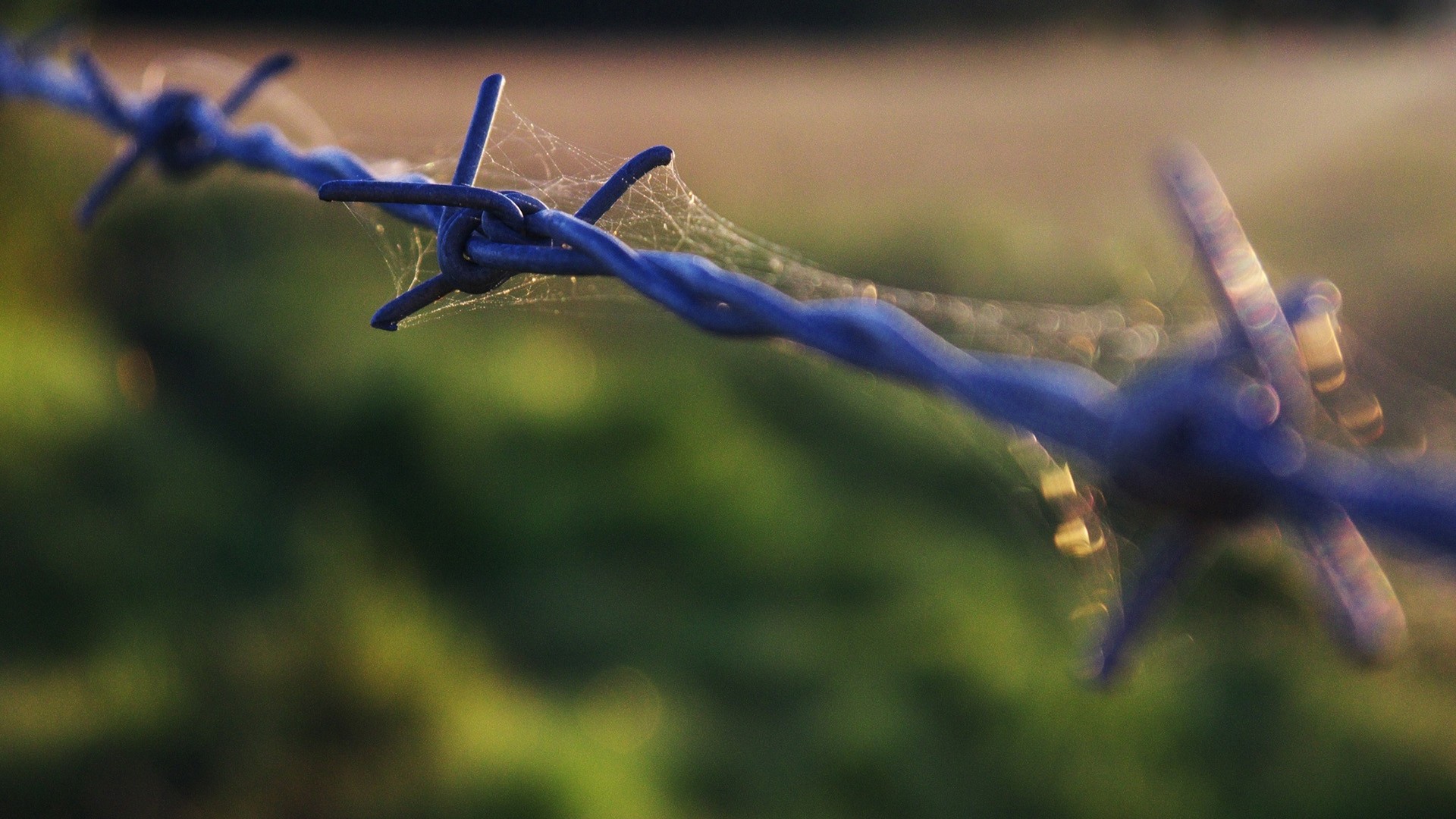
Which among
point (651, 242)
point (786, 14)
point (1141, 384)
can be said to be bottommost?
point (786, 14)

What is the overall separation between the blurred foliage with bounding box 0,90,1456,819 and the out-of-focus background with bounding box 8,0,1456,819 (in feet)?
0.05

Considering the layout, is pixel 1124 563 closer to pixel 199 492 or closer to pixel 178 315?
pixel 199 492

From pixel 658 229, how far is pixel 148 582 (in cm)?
309

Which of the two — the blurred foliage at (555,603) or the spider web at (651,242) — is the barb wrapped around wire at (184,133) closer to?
the spider web at (651,242)

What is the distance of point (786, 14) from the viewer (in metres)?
23.9

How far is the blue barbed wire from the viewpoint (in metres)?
0.66

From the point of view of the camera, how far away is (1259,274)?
3.10 ft

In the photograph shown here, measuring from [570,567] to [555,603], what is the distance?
194 mm

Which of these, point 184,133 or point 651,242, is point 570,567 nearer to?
point 184,133

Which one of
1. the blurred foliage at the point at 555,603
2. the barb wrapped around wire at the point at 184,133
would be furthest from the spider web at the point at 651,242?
the blurred foliage at the point at 555,603

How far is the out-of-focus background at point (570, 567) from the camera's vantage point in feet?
11.1

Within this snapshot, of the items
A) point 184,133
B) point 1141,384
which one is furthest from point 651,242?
point 1141,384

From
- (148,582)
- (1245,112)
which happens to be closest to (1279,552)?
(148,582)

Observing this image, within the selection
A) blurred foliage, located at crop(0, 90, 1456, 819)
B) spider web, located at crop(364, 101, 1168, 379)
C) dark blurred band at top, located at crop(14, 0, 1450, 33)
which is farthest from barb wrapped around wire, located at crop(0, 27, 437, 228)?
dark blurred band at top, located at crop(14, 0, 1450, 33)
